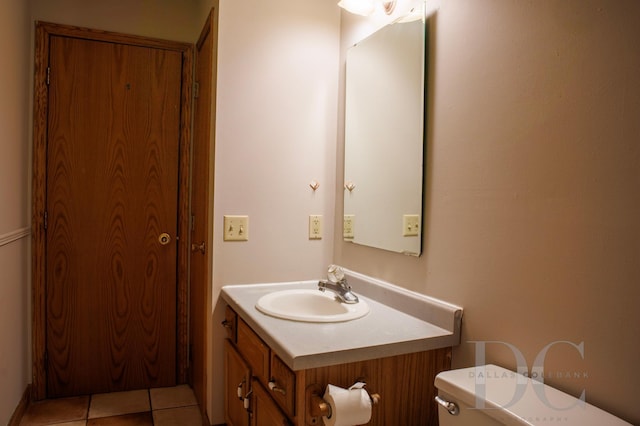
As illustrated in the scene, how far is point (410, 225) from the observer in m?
1.63

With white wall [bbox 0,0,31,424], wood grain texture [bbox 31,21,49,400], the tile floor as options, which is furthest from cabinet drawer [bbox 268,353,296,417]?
wood grain texture [bbox 31,21,49,400]

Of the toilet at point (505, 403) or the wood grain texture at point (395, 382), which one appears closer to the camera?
the toilet at point (505, 403)

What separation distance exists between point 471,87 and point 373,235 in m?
0.74

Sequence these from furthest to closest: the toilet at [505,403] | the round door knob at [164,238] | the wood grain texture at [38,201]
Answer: the round door knob at [164,238] < the wood grain texture at [38,201] < the toilet at [505,403]

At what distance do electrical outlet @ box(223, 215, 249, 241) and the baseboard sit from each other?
1.34 metres

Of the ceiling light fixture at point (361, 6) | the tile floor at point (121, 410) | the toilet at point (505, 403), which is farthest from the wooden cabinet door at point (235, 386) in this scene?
the ceiling light fixture at point (361, 6)

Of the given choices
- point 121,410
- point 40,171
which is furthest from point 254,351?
point 40,171

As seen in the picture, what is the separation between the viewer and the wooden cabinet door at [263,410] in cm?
133

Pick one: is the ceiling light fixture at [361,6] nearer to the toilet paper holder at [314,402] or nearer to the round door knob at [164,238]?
the toilet paper holder at [314,402]

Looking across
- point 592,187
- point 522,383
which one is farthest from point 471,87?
point 522,383

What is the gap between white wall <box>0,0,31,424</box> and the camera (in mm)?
1898

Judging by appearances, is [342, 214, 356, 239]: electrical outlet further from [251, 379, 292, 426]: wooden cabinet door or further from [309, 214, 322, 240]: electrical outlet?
[251, 379, 292, 426]: wooden cabinet door

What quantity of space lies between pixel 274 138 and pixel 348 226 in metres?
0.54

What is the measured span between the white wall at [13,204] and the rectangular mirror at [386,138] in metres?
1.50
